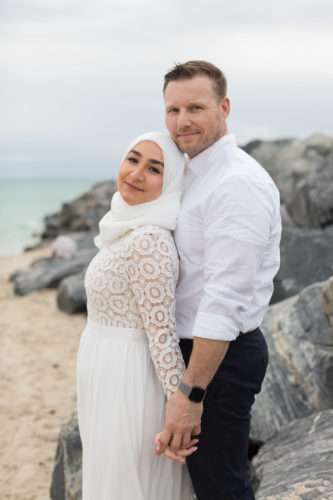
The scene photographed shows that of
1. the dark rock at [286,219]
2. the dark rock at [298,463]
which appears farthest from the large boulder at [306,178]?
the dark rock at [298,463]

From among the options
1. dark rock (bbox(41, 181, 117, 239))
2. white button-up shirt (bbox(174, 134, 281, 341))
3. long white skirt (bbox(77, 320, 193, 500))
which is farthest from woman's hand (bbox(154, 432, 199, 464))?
dark rock (bbox(41, 181, 117, 239))

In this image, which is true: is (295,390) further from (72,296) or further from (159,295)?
(72,296)

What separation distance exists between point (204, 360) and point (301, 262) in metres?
3.86

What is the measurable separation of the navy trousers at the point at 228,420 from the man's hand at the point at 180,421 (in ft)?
0.51

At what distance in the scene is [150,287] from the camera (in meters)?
2.18

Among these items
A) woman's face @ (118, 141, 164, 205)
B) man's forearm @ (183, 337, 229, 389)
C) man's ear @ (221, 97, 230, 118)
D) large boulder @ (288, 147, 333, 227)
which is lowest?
large boulder @ (288, 147, 333, 227)

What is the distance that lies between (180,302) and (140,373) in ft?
1.25

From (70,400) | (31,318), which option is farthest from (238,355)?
(31,318)

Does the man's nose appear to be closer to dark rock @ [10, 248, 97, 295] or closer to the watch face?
the watch face

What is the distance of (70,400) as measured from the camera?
5.48 meters

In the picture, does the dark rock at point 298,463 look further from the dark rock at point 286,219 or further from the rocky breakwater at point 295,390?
the dark rock at point 286,219

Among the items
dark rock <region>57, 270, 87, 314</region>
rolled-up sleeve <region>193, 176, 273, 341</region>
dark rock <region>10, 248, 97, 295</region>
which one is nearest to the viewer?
rolled-up sleeve <region>193, 176, 273, 341</region>

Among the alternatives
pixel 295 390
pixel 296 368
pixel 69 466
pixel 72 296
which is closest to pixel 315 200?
pixel 72 296

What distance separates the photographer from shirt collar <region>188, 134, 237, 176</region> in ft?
7.66
